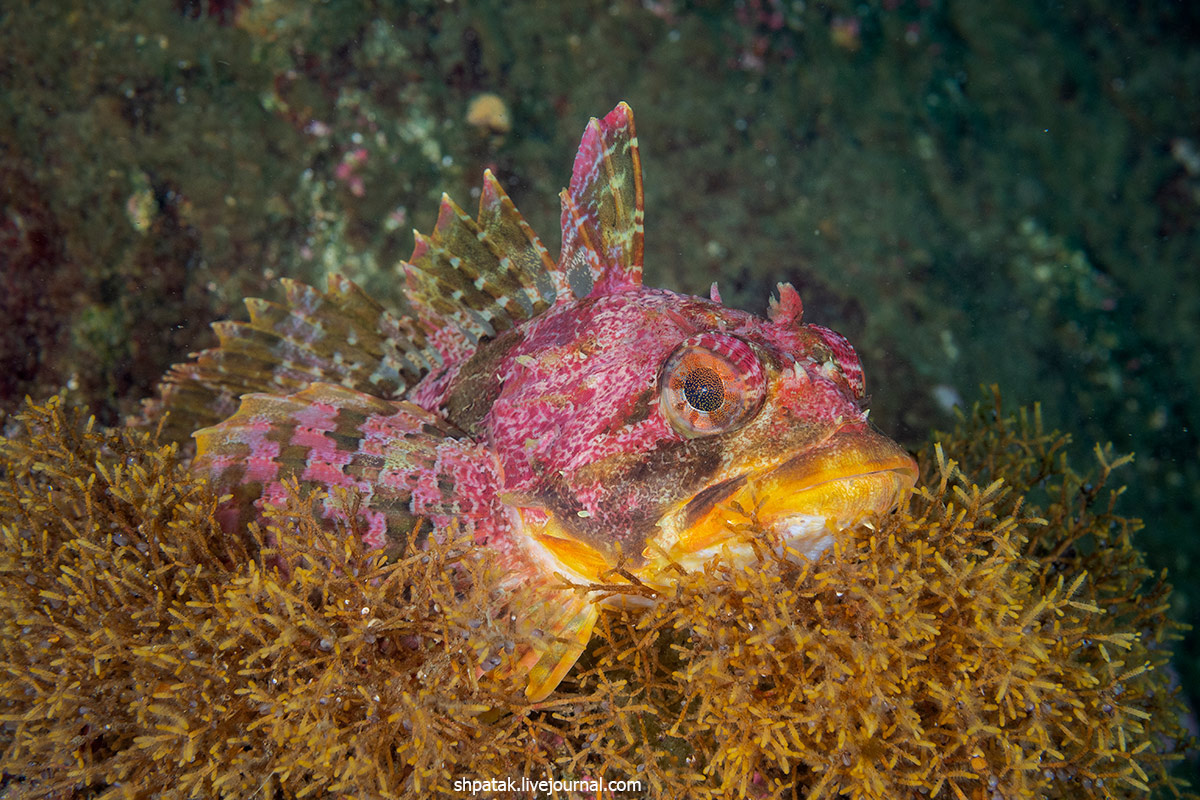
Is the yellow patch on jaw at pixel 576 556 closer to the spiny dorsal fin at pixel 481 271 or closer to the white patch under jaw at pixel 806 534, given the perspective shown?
the white patch under jaw at pixel 806 534

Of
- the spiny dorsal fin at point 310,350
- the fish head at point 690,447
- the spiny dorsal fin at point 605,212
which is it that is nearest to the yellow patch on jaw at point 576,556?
the fish head at point 690,447

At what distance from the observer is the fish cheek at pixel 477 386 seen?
2689mm

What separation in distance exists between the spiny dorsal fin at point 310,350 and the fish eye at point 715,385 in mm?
1782

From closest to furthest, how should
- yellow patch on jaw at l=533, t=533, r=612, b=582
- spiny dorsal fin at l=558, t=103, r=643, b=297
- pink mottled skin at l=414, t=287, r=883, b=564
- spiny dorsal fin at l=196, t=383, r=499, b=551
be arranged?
pink mottled skin at l=414, t=287, r=883, b=564 → yellow patch on jaw at l=533, t=533, r=612, b=582 → spiny dorsal fin at l=196, t=383, r=499, b=551 → spiny dorsal fin at l=558, t=103, r=643, b=297

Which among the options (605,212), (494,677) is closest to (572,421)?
(494,677)

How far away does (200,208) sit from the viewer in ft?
13.8

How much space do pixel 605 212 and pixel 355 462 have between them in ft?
5.06

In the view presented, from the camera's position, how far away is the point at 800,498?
194 cm

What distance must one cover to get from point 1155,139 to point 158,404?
8.65m

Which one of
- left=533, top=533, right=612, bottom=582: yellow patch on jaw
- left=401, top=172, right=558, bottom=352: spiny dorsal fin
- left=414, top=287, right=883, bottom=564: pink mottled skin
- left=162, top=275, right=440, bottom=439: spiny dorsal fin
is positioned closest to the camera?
left=414, top=287, right=883, bottom=564: pink mottled skin

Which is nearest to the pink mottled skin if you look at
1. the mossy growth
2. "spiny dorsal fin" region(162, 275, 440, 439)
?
the mossy growth

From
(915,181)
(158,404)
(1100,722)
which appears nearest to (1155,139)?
(915,181)

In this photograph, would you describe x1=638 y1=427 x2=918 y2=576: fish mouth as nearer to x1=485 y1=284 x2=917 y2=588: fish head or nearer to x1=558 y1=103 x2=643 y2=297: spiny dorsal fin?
x1=485 y1=284 x2=917 y2=588: fish head

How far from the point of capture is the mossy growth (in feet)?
6.29
